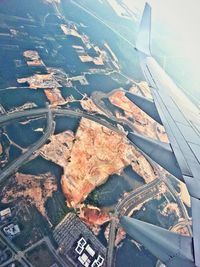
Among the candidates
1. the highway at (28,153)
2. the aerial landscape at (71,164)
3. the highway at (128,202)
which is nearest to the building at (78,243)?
the aerial landscape at (71,164)

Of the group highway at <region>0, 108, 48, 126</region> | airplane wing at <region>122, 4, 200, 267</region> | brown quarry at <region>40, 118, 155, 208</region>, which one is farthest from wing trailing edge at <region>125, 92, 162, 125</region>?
highway at <region>0, 108, 48, 126</region>

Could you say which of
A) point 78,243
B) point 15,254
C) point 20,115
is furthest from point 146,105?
point 20,115

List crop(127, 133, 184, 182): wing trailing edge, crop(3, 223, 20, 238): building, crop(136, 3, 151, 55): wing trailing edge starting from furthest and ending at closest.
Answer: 1. crop(3, 223, 20, 238): building
2. crop(136, 3, 151, 55): wing trailing edge
3. crop(127, 133, 184, 182): wing trailing edge

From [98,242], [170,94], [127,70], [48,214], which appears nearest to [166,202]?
[98,242]

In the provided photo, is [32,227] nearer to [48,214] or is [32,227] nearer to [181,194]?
[48,214]

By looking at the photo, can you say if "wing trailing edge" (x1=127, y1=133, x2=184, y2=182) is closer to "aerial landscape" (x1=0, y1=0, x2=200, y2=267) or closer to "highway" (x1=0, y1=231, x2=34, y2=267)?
"aerial landscape" (x1=0, y1=0, x2=200, y2=267)

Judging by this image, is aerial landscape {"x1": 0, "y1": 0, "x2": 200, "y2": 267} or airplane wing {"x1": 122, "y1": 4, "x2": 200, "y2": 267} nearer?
airplane wing {"x1": 122, "y1": 4, "x2": 200, "y2": 267}
